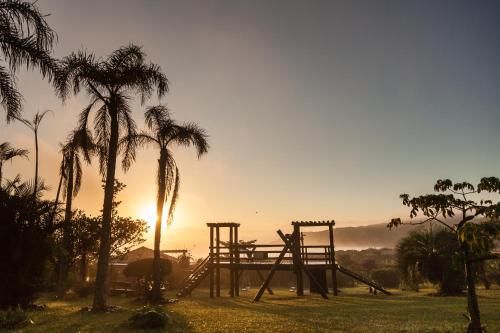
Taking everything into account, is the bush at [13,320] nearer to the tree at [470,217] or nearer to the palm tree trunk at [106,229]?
the palm tree trunk at [106,229]

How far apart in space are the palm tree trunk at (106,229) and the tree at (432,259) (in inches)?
693

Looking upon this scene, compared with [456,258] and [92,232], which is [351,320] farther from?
[92,232]

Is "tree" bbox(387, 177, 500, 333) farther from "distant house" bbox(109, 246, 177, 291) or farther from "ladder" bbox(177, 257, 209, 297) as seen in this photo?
"distant house" bbox(109, 246, 177, 291)

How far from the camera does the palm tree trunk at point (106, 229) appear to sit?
612 inches

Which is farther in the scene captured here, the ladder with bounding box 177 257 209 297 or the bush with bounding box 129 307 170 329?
the ladder with bounding box 177 257 209 297

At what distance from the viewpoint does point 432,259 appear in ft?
76.0

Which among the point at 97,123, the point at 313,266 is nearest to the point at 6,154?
the point at 97,123

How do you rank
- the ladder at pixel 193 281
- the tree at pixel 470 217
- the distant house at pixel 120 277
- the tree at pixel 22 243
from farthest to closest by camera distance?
the distant house at pixel 120 277, the ladder at pixel 193 281, the tree at pixel 22 243, the tree at pixel 470 217

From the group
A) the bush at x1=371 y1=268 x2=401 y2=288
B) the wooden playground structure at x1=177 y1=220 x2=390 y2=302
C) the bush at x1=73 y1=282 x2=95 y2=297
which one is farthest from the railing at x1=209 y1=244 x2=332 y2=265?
the bush at x1=371 y1=268 x2=401 y2=288

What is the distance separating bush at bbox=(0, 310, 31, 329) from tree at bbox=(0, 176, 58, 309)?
3.42 metres

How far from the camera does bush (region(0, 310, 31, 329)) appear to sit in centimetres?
1092

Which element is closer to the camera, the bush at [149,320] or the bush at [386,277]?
the bush at [149,320]

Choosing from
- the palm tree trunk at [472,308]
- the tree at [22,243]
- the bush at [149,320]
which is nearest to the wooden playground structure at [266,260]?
the tree at [22,243]

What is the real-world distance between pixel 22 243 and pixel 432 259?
71.2 feet
